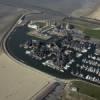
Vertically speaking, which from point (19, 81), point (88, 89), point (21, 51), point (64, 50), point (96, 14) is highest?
point (96, 14)

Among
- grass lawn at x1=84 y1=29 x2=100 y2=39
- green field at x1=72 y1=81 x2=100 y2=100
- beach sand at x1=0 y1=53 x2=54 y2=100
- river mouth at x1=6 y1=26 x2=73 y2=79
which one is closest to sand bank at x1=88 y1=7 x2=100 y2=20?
grass lawn at x1=84 y1=29 x2=100 y2=39

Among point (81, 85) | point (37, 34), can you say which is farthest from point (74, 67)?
point (37, 34)

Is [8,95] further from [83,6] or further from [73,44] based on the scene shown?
[83,6]

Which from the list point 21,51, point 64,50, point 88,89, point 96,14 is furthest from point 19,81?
point 96,14

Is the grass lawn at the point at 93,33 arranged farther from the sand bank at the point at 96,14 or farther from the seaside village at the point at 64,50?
the sand bank at the point at 96,14

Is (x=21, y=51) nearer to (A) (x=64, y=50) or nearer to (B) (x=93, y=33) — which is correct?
(A) (x=64, y=50)

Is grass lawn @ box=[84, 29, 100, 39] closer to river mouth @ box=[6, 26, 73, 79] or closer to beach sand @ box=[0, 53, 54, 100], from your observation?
river mouth @ box=[6, 26, 73, 79]

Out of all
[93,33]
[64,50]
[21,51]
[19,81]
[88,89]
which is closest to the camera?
[88,89]
